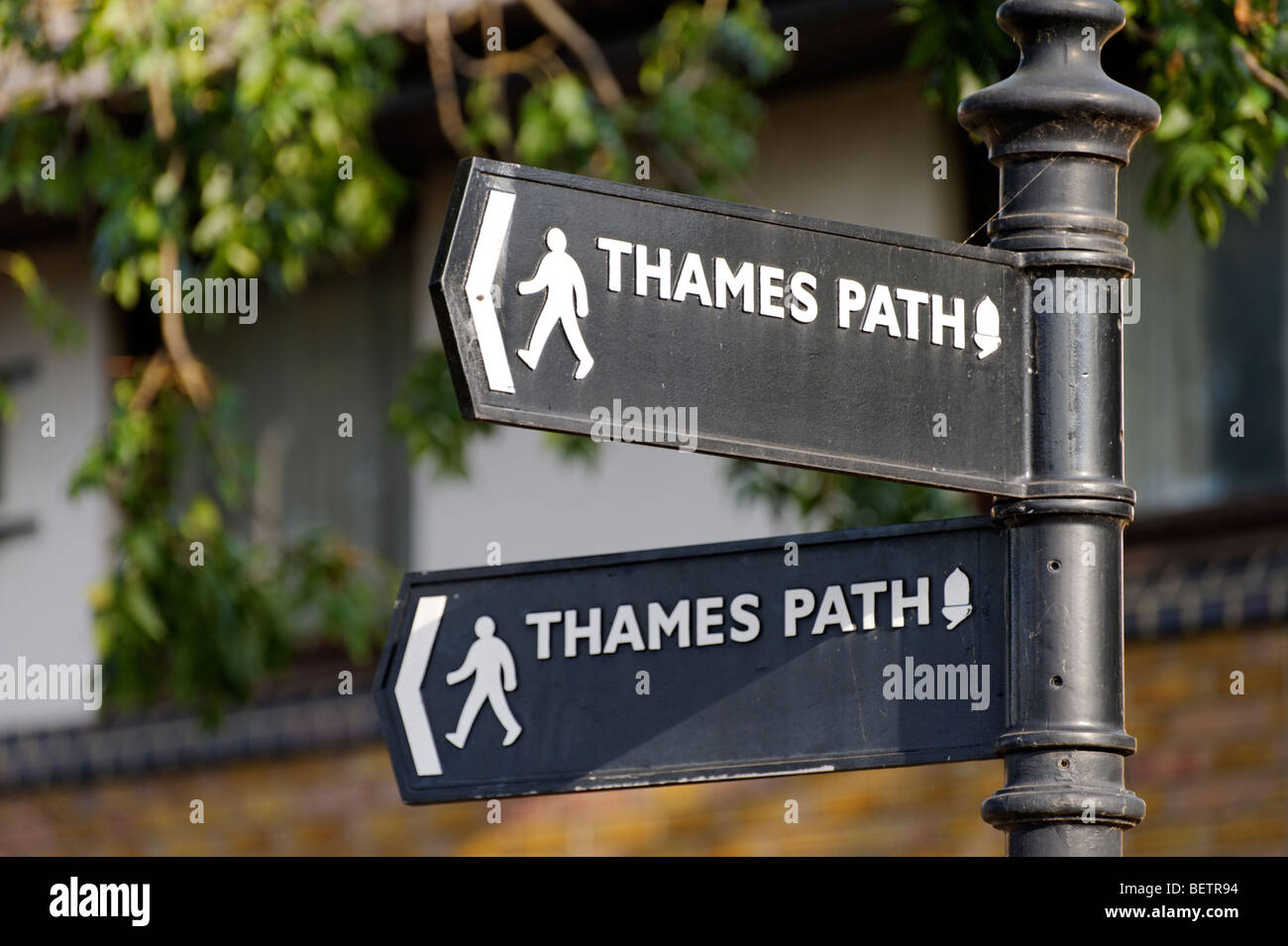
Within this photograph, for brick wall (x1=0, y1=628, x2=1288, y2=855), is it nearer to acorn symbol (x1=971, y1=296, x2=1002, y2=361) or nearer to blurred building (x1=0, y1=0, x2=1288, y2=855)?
blurred building (x1=0, y1=0, x2=1288, y2=855)

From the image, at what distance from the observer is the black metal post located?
260 centimetres

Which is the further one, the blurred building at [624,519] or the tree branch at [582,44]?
the tree branch at [582,44]

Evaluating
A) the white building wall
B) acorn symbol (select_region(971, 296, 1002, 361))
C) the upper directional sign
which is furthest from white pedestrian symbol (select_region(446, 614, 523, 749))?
the white building wall

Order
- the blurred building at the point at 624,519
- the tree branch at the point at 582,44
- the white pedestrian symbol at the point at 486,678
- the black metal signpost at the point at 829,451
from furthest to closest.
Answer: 1. the tree branch at the point at 582,44
2. the blurred building at the point at 624,519
3. the white pedestrian symbol at the point at 486,678
4. the black metal signpost at the point at 829,451

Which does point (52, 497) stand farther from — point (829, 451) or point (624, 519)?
point (829, 451)

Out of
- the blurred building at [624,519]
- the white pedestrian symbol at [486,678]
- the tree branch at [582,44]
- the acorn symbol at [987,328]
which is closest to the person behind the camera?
the acorn symbol at [987,328]

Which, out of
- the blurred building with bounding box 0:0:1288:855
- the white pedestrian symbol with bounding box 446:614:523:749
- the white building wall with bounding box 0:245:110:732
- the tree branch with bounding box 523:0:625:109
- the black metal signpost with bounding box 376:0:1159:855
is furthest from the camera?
the white building wall with bounding box 0:245:110:732

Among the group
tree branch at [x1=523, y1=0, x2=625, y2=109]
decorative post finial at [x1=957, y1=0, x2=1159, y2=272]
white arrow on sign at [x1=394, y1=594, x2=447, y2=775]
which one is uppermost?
tree branch at [x1=523, y1=0, x2=625, y2=109]

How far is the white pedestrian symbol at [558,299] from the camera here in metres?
2.49

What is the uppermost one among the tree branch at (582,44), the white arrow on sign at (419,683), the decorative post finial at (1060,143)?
the tree branch at (582,44)

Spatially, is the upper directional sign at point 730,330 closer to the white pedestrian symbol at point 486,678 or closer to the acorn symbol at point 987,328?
the acorn symbol at point 987,328

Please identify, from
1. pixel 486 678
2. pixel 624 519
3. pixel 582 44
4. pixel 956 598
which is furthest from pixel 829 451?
pixel 624 519

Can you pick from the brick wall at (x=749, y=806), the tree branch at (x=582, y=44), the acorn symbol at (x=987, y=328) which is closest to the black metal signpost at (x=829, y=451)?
the acorn symbol at (x=987, y=328)

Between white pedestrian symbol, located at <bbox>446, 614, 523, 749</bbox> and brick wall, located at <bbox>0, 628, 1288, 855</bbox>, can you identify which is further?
brick wall, located at <bbox>0, 628, 1288, 855</bbox>
